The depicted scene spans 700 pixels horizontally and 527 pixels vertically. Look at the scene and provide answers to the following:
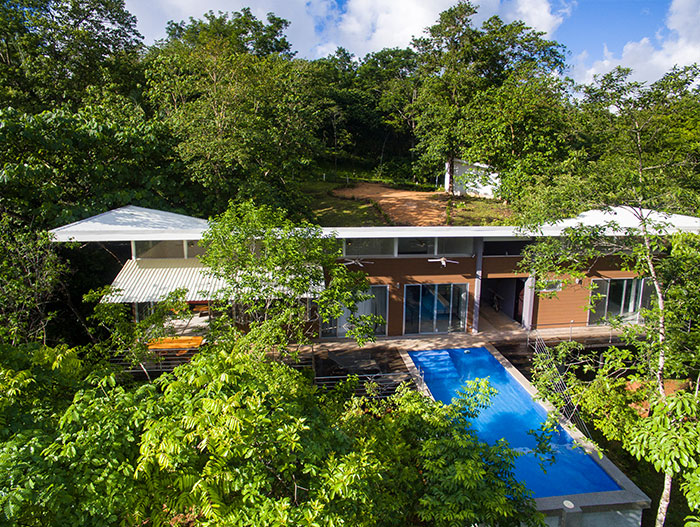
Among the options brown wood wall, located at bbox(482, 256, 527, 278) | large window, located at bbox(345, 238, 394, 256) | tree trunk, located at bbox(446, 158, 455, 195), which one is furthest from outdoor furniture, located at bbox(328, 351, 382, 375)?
tree trunk, located at bbox(446, 158, 455, 195)

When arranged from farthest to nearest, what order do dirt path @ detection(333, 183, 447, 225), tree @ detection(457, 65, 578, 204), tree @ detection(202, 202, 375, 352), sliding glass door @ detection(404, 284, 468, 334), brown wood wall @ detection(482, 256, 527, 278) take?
dirt path @ detection(333, 183, 447, 225) → tree @ detection(457, 65, 578, 204) → brown wood wall @ detection(482, 256, 527, 278) → sliding glass door @ detection(404, 284, 468, 334) → tree @ detection(202, 202, 375, 352)

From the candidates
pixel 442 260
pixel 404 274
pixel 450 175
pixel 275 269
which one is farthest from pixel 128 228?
pixel 450 175

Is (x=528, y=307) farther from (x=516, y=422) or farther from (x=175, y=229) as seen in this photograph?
(x=175, y=229)

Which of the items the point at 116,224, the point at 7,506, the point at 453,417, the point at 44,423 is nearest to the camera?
the point at 7,506

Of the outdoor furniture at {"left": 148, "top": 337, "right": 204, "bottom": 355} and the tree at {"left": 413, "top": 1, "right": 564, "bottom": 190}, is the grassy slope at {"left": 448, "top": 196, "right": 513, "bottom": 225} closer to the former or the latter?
the tree at {"left": 413, "top": 1, "right": 564, "bottom": 190}

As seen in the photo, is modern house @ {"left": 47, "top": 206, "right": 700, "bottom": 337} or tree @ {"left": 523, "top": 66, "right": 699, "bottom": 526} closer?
tree @ {"left": 523, "top": 66, "right": 699, "bottom": 526}

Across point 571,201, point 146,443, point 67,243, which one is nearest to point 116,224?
point 67,243

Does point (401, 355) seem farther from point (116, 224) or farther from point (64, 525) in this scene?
point (64, 525)
